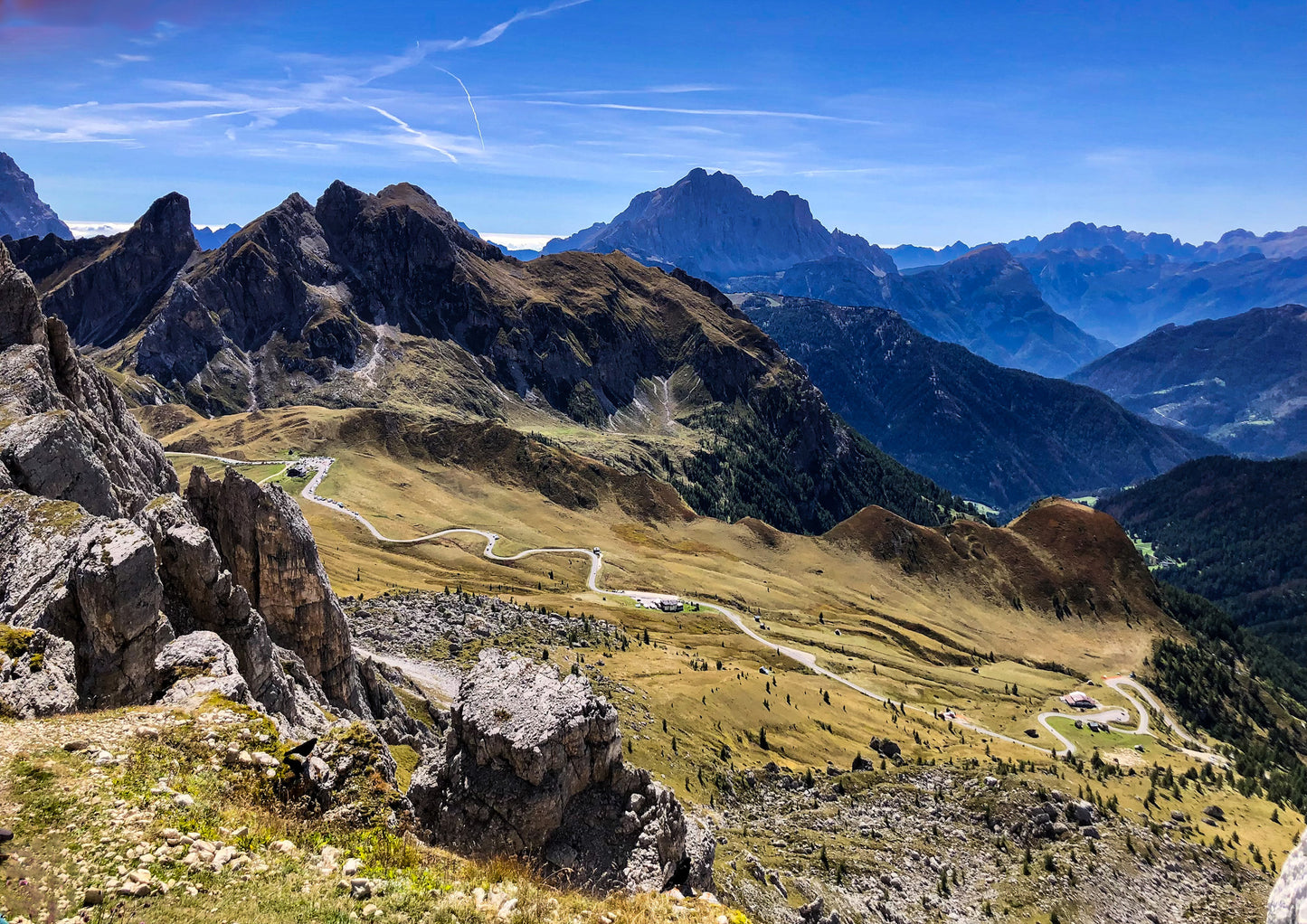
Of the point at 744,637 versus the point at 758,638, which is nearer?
the point at 744,637

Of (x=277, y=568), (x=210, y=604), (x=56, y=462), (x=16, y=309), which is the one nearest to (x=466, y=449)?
(x=16, y=309)

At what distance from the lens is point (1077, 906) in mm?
47344

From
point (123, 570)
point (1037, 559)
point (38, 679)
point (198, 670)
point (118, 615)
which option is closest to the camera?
point (38, 679)

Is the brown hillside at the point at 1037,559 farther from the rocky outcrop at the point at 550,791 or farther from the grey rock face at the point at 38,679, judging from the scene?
the grey rock face at the point at 38,679

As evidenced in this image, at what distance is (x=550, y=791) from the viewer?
25188 mm

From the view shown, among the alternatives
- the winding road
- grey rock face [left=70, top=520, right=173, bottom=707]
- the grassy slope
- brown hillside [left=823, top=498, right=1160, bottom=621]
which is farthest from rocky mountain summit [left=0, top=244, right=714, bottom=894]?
brown hillside [left=823, top=498, right=1160, bottom=621]

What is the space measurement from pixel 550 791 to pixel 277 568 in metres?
25.0

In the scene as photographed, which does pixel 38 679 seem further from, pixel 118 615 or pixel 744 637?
pixel 744 637

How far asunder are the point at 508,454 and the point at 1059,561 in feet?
473

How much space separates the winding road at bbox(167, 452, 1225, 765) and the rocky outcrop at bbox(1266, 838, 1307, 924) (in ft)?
325

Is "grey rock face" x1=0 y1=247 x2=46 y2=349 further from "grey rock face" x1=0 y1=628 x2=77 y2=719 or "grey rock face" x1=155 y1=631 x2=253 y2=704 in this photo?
"grey rock face" x1=0 y1=628 x2=77 y2=719

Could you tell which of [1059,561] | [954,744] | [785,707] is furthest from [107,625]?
[1059,561]

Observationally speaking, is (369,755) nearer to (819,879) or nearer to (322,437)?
(819,879)

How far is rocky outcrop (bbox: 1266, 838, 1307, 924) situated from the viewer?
30.3ft
